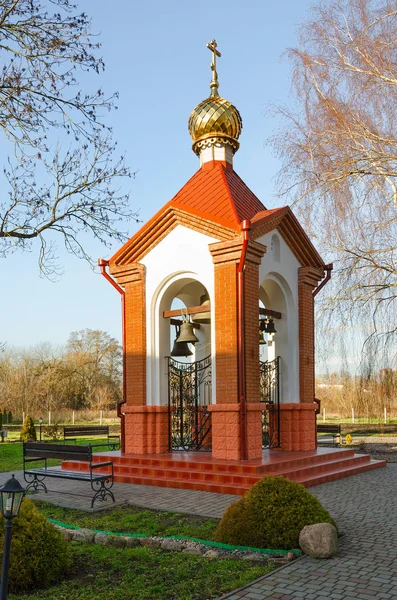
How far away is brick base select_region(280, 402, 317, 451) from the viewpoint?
11484 millimetres

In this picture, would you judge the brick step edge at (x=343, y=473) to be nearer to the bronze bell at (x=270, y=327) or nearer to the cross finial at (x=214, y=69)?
the bronze bell at (x=270, y=327)

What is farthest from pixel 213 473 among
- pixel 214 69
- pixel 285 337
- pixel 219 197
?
pixel 214 69

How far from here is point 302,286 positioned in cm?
1199

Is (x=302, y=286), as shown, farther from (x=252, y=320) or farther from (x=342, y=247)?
(x=342, y=247)

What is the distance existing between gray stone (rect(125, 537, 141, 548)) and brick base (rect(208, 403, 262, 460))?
3960mm

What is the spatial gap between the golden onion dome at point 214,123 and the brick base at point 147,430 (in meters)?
5.98

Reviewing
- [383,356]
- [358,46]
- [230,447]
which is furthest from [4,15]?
[230,447]

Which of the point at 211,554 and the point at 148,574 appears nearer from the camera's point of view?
the point at 148,574

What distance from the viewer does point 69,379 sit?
4297 centimetres

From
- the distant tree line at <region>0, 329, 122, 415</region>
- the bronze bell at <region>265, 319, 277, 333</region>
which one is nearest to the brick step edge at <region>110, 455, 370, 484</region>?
the bronze bell at <region>265, 319, 277, 333</region>

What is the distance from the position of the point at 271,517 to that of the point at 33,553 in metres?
2.20

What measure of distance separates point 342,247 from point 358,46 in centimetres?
252

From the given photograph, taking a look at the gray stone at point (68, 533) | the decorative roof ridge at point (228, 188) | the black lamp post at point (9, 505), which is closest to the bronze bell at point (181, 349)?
the decorative roof ridge at point (228, 188)

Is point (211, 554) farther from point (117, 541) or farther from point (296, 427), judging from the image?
point (296, 427)
